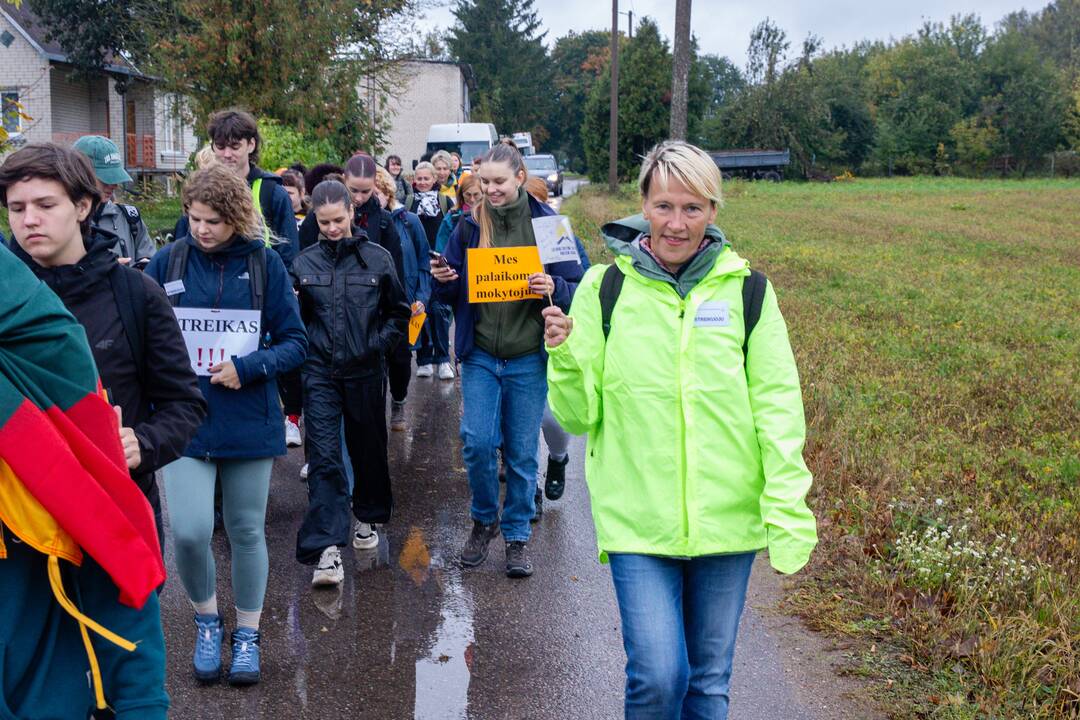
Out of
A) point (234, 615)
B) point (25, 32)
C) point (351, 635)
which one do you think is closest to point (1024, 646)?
point (351, 635)

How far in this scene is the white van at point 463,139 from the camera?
34688 mm

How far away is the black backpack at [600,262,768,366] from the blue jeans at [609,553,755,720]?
0.62 meters

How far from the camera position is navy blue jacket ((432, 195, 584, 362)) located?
5719 mm

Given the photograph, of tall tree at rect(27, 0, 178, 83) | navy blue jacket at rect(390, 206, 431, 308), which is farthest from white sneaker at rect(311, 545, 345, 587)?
tall tree at rect(27, 0, 178, 83)

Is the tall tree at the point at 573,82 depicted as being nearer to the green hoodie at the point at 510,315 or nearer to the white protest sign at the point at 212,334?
the green hoodie at the point at 510,315

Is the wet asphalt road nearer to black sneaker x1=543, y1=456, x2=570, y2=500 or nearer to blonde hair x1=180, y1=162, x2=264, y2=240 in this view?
black sneaker x1=543, y1=456, x2=570, y2=500

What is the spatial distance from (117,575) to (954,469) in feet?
20.4

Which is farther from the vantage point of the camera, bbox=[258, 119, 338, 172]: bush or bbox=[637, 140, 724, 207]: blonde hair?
bbox=[258, 119, 338, 172]: bush

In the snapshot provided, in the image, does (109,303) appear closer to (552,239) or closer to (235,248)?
(235,248)

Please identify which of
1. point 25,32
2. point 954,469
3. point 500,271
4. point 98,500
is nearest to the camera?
point 98,500

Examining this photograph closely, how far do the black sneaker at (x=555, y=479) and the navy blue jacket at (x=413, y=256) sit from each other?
1.55 metres

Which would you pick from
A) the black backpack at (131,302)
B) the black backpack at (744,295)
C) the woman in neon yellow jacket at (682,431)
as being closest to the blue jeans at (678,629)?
the woman in neon yellow jacket at (682,431)

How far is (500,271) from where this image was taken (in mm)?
5684

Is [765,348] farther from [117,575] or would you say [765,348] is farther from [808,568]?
[808,568]
